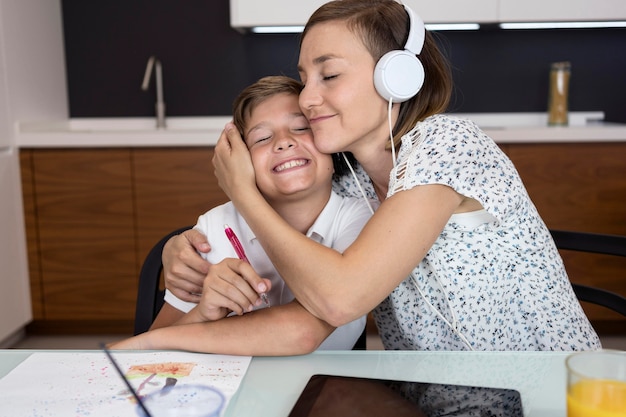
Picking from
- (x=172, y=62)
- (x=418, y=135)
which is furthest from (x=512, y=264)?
(x=172, y=62)

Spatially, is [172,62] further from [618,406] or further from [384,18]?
[618,406]

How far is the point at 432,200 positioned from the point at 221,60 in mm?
2507

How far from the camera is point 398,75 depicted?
1074mm

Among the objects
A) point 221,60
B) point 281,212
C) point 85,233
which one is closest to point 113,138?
point 85,233

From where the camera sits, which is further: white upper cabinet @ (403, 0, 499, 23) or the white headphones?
white upper cabinet @ (403, 0, 499, 23)

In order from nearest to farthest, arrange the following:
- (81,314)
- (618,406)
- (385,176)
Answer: (618,406) < (385,176) < (81,314)

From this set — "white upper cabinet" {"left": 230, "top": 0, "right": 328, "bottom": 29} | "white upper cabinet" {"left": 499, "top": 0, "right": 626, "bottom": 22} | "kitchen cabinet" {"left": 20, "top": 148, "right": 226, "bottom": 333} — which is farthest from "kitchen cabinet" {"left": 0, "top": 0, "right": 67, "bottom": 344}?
"white upper cabinet" {"left": 499, "top": 0, "right": 626, "bottom": 22}

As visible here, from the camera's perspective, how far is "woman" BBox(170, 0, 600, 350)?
99 centimetres

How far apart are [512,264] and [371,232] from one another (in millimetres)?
316

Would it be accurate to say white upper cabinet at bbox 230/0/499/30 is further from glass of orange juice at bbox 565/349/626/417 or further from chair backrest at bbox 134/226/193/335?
glass of orange juice at bbox 565/349/626/417

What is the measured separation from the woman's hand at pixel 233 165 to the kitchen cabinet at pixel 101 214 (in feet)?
5.13

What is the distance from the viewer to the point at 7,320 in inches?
105

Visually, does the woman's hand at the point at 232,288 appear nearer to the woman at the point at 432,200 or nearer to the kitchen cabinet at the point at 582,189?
the woman at the point at 432,200

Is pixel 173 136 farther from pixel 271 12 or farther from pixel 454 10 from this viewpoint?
pixel 454 10
